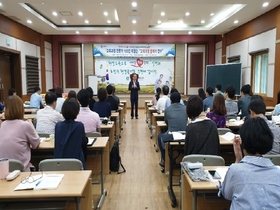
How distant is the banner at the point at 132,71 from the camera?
11688 mm

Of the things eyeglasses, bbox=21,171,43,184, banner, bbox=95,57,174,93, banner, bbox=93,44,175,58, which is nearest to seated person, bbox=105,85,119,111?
eyeglasses, bbox=21,171,43,184

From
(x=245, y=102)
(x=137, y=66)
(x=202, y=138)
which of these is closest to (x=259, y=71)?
(x=245, y=102)

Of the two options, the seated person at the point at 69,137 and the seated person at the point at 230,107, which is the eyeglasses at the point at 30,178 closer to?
the seated person at the point at 69,137

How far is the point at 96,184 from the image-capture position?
3.73 metres

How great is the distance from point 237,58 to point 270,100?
2.71m

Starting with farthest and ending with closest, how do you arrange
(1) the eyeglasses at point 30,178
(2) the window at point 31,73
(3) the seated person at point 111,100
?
(2) the window at point 31,73 → (3) the seated person at point 111,100 → (1) the eyeglasses at point 30,178

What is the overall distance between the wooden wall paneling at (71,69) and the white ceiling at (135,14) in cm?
186

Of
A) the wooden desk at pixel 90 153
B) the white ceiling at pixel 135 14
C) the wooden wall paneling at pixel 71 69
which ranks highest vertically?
the white ceiling at pixel 135 14

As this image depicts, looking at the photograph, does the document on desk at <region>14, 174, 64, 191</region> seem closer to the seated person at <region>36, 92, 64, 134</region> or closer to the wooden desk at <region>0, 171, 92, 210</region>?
the wooden desk at <region>0, 171, 92, 210</region>

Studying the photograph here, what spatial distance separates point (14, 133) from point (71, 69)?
31.4 feet

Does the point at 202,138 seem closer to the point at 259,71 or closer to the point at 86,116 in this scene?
the point at 86,116

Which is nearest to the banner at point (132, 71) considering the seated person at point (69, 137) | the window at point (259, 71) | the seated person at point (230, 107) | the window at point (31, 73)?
the window at point (31, 73)

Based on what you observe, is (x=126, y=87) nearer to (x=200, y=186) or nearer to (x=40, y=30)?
(x=40, y=30)

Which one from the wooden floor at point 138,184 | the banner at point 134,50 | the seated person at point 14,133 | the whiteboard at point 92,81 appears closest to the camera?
the seated person at point 14,133
